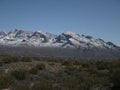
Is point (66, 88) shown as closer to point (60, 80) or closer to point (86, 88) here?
point (86, 88)

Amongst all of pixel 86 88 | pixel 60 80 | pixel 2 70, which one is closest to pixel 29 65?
pixel 2 70

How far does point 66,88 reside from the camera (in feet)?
46.4

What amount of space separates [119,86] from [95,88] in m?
1.23

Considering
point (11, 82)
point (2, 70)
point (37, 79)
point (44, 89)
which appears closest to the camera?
point (44, 89)

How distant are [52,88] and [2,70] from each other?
7612 millimetres

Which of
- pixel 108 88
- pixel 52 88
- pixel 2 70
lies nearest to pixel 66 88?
pixel 52 88

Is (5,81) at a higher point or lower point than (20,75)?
lower

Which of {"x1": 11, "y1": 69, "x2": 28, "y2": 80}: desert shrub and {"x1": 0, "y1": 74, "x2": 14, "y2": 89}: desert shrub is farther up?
{"x1": 11, "y1": 69, "x2": 28, "y2": 80}: desert shrub

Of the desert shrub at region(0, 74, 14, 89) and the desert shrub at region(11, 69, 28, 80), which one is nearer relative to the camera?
the desert shrub at region(0, 74, 14, 89)

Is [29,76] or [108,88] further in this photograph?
[29,76]

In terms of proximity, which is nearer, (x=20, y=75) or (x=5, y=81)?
(x=5, y=81)

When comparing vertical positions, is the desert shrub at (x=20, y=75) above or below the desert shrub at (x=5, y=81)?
above

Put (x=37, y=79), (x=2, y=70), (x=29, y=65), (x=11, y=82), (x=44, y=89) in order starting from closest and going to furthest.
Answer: (x=44, y=89)
(x=11, y=82)
(x=37, y=79)
(x=2, y=70)
(x=29, y=65)

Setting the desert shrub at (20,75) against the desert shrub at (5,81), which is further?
the desert shrub at (20,75)
